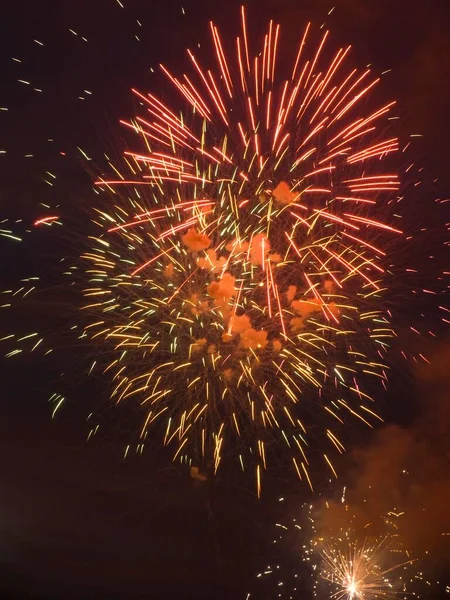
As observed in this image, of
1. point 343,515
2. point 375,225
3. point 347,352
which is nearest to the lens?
point 375,225

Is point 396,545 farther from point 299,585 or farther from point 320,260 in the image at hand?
point 320,260

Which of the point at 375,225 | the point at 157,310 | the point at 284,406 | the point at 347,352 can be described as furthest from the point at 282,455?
the point at 375,225

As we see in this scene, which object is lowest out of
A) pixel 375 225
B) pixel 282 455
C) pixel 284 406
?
pixel 282 455

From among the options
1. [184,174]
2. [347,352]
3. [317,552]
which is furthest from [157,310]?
[317,552]

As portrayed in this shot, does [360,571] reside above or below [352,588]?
above

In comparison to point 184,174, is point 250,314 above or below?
below

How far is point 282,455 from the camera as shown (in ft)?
43.9

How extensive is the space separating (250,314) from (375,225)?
80.5 inches

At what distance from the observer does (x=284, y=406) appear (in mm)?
12688

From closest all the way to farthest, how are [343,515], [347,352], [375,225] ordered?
[375,225], [347,352], [343,515]

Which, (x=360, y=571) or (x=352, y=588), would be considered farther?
(x=360, y=571)

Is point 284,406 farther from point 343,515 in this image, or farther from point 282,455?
point 343,515

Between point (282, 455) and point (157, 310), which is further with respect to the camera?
point (282, 455)

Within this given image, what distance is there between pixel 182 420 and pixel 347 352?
2498mm
